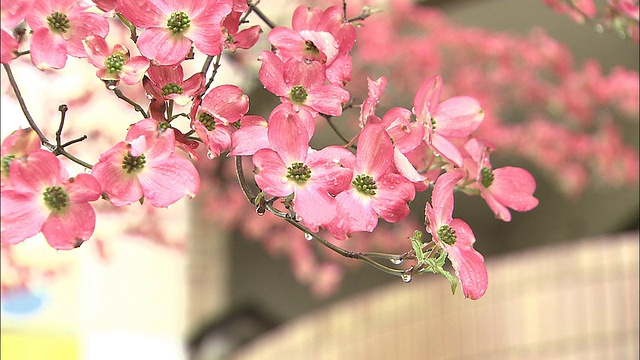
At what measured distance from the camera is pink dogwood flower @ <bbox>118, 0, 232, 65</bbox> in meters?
0.66

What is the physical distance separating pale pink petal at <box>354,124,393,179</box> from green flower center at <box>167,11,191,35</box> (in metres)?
Answer: 0.17

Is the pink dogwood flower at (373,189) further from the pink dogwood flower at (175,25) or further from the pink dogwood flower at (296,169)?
the pink dogwood flower at (175,25)

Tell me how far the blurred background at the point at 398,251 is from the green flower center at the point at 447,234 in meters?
0.73

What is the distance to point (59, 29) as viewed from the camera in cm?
68

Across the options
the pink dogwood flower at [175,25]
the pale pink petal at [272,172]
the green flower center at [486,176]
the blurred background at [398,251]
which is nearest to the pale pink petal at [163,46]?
the pink dogwood flower at [175,25]

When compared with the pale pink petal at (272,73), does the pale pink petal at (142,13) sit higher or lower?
higher

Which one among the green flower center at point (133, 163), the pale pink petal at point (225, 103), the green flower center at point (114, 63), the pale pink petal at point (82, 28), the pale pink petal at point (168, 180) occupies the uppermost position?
the pale pink petal at point (82, 28)

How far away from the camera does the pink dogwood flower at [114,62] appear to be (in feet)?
2.21

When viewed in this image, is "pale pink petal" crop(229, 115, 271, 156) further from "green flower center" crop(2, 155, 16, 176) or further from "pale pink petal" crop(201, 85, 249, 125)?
"green flower center" crop(2, 155, 16, 176)

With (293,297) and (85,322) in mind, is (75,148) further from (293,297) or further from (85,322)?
(293,297)

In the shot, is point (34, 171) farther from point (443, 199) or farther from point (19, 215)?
point (443, 199)

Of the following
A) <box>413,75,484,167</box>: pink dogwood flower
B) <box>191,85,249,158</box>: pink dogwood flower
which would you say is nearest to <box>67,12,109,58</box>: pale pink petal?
<box>191,85,249,158</box>: pink dogwood flower

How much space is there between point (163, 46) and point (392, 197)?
23cm

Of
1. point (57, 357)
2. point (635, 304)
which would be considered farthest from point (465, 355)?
point (57, 357)
